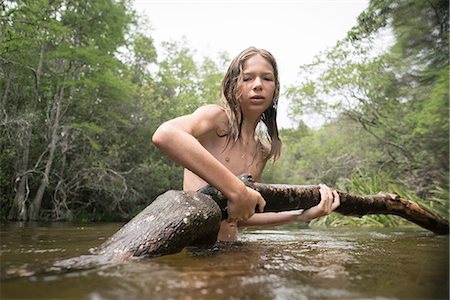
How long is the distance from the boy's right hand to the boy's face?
2.82 ft

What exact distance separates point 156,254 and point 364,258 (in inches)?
35.7

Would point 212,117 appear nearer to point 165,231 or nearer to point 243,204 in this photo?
point 243,204

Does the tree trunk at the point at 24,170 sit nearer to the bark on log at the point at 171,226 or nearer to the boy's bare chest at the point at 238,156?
the boy's bare chest at the point at 238,156

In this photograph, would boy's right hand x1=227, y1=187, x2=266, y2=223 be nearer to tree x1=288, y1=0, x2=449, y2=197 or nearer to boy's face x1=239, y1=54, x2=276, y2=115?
boy's face x1=239, y1=54, x2=276, y2=115

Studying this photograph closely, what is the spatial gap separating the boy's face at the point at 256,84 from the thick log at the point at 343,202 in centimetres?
63

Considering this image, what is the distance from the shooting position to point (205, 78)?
2519cm

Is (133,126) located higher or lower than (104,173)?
higher

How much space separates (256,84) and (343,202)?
100 centimetres

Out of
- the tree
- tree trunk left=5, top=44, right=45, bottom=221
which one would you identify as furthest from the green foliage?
the tree

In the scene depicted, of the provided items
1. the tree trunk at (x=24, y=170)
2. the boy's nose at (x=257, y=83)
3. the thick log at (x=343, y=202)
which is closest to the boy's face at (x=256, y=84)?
the boy's nose at (x=257, y=83)

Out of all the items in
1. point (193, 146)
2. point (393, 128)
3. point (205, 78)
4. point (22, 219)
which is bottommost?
point (22, 219)

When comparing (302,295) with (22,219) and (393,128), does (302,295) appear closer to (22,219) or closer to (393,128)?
(22,219)

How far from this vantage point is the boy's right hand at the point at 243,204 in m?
1.75

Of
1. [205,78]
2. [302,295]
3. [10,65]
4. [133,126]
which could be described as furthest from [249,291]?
[205,78]
